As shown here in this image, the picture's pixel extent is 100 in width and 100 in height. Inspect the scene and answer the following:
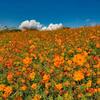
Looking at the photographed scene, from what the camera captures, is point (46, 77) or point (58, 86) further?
point (46, 77)

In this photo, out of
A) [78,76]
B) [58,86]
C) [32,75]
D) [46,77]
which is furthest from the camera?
[32,75]

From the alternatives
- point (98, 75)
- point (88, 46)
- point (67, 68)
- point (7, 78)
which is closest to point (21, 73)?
point (7, 78)

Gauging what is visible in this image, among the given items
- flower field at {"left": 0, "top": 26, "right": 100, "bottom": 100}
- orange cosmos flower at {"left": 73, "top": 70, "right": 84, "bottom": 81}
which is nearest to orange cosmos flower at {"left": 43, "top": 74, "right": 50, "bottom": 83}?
flower field at {"left": 0, "top": 26, "right": 100, "bottom": 100}

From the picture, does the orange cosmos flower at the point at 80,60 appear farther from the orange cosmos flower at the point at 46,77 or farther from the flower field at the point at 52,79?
the orange cosmos flower at the point at 46,77

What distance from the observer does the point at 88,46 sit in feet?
32.8

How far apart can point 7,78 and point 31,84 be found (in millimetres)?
522

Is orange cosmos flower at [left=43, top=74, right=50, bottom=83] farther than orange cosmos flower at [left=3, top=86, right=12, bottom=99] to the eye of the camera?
Yes

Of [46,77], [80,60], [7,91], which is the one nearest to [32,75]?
[46,77]

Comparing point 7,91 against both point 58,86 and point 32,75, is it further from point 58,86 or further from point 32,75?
point 58,86

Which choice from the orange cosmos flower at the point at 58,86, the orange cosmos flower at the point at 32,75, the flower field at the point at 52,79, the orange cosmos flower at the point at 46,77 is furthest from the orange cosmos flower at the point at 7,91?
the orange cosmos flower at the point at 58,86

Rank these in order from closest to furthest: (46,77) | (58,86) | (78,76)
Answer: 1. (58,86)
2. (78,76)
3. (46,77)

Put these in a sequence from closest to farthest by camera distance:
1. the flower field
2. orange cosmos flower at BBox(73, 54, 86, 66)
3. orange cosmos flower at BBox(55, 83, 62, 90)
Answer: the flower field → orange cosmos flower at BBox(55, 83, 62, 90) → orange cosmos flower at BBox(73, 54, 86, 66)

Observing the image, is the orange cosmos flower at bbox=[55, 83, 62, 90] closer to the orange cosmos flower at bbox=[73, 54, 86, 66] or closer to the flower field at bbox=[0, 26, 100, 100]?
the flower field at bbox=[0, 26, 100, 100]

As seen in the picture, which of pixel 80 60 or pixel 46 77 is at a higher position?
pixel 80 60
